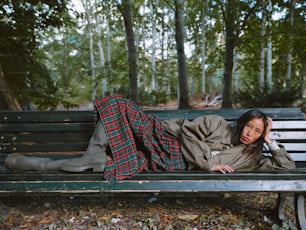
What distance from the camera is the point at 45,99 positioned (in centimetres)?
352

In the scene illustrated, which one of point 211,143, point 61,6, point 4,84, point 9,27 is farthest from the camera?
point 61,6

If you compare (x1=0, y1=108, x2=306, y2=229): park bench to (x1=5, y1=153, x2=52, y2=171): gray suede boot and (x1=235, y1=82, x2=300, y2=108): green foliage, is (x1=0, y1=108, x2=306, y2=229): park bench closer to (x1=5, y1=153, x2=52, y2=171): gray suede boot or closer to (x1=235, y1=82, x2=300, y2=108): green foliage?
(x1=5, y1=153, x2=52, y2=171): gray suede boot

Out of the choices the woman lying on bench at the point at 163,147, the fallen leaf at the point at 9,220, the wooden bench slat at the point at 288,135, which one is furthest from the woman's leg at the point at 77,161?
the wooden bench slat at the point at 288,135

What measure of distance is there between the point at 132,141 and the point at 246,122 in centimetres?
98

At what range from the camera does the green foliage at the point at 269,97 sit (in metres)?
7.29

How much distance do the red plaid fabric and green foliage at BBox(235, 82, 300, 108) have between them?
635cm

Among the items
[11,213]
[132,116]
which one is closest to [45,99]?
[11,213]

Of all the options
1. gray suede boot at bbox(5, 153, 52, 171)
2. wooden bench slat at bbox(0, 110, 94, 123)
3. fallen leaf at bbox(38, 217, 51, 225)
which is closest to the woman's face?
wooden bench slat at bbox(0, 110, 94, 123)

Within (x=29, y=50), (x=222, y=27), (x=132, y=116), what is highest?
(x=222, y=27)

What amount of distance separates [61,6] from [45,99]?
138 cm

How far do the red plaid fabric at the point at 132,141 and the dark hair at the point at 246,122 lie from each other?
0.53 m

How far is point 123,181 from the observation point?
5.70 ft

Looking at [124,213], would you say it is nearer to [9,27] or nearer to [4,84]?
[4,84]

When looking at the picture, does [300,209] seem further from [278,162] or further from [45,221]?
[45,221]
